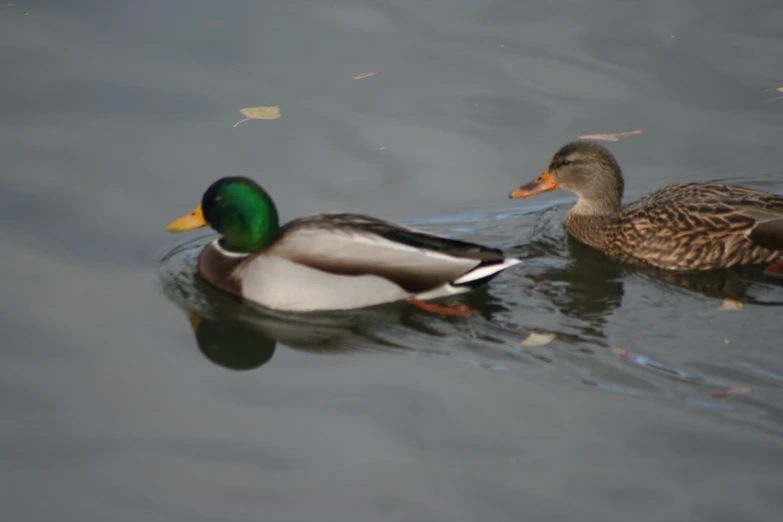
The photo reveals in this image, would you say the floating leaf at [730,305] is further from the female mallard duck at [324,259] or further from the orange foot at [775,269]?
the female mallard duck at [324,259]

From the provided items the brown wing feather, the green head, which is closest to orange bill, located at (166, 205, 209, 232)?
the green head

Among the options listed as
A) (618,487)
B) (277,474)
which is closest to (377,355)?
(277,474)

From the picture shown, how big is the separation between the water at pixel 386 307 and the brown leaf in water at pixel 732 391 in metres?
0.04

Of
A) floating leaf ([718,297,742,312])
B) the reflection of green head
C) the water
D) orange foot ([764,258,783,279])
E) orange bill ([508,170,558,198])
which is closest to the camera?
the water

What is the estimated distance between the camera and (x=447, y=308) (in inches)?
289

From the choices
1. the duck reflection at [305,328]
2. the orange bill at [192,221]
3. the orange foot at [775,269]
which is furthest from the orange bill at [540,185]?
the orange bill at [192,221]

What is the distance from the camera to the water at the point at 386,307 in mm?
5438

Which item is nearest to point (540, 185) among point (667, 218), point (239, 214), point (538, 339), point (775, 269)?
point (667, 218)

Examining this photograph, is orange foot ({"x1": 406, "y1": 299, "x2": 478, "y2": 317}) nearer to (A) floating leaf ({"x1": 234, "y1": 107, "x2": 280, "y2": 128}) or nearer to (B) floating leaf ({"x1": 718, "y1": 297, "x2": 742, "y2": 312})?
(B) floating leaf ({"x1": 718, "y1": 297, "x2": 742, "y2": 312})

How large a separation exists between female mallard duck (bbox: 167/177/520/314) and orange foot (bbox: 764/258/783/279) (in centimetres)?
201

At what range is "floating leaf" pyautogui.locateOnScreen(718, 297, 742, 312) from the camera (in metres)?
7.26

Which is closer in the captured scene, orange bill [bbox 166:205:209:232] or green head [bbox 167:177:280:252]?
green head [bbox 167:177:280:252]

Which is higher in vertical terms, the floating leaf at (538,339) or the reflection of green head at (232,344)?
the floating leaf at (538,339)

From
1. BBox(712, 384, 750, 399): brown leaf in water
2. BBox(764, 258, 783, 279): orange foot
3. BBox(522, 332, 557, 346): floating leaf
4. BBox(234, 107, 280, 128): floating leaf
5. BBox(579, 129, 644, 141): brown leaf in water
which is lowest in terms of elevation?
BBox(522, 332, 557, 346): floating leaf
